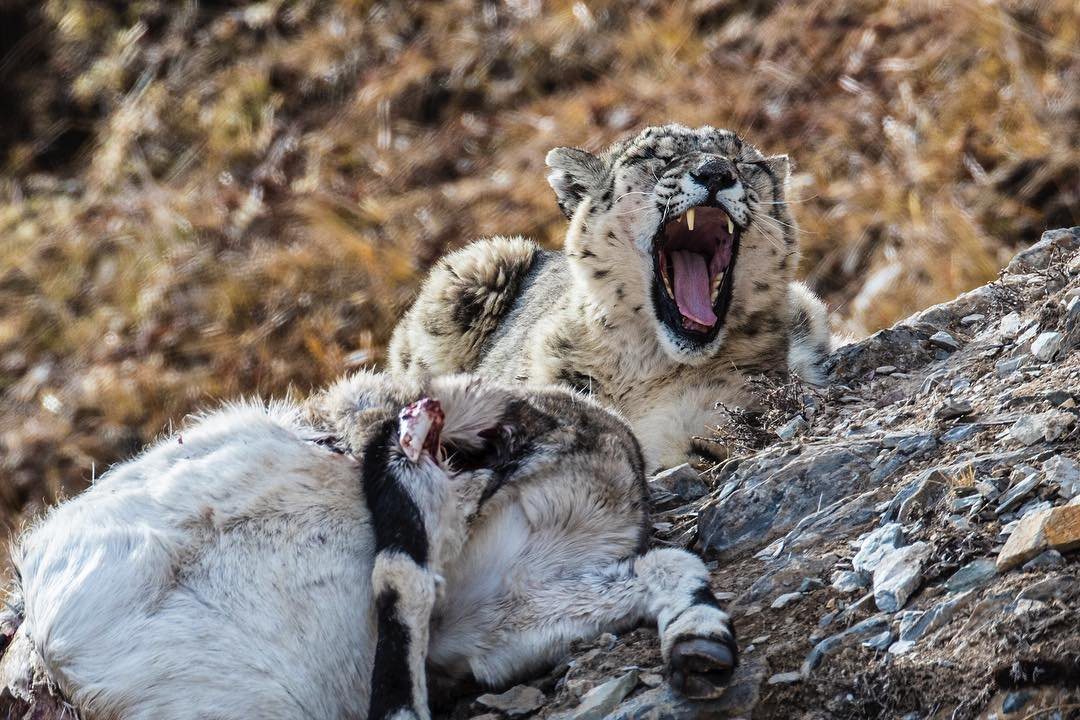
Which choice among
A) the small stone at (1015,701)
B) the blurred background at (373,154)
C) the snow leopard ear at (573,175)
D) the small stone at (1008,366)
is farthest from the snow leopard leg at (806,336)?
the small stone at (1015,701)

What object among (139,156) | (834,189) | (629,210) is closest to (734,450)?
(629,210)

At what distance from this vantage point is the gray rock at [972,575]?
11.0ft

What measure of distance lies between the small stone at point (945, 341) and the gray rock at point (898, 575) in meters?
1.76

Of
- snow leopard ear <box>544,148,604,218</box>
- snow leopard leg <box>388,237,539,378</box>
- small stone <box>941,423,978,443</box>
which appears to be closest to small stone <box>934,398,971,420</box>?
small stone <box>941,423,978,443</box>

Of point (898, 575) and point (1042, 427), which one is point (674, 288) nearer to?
point (1042, 427)

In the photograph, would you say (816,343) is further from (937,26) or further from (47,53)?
(47,53)

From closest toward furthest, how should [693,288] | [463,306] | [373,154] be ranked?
[693,288] → [463,306] → [373,154]

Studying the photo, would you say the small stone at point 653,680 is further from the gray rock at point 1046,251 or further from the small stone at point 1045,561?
the gray rock at point 1046,251

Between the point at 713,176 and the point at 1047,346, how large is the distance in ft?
7.19

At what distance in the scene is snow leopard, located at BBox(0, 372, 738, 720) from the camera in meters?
3.32

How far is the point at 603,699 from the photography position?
3.40 metres

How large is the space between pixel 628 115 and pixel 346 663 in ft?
30.3

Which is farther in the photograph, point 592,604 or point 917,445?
point 917,445

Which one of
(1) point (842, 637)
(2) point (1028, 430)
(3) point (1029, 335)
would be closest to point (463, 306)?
(3) point (1029, 335)
